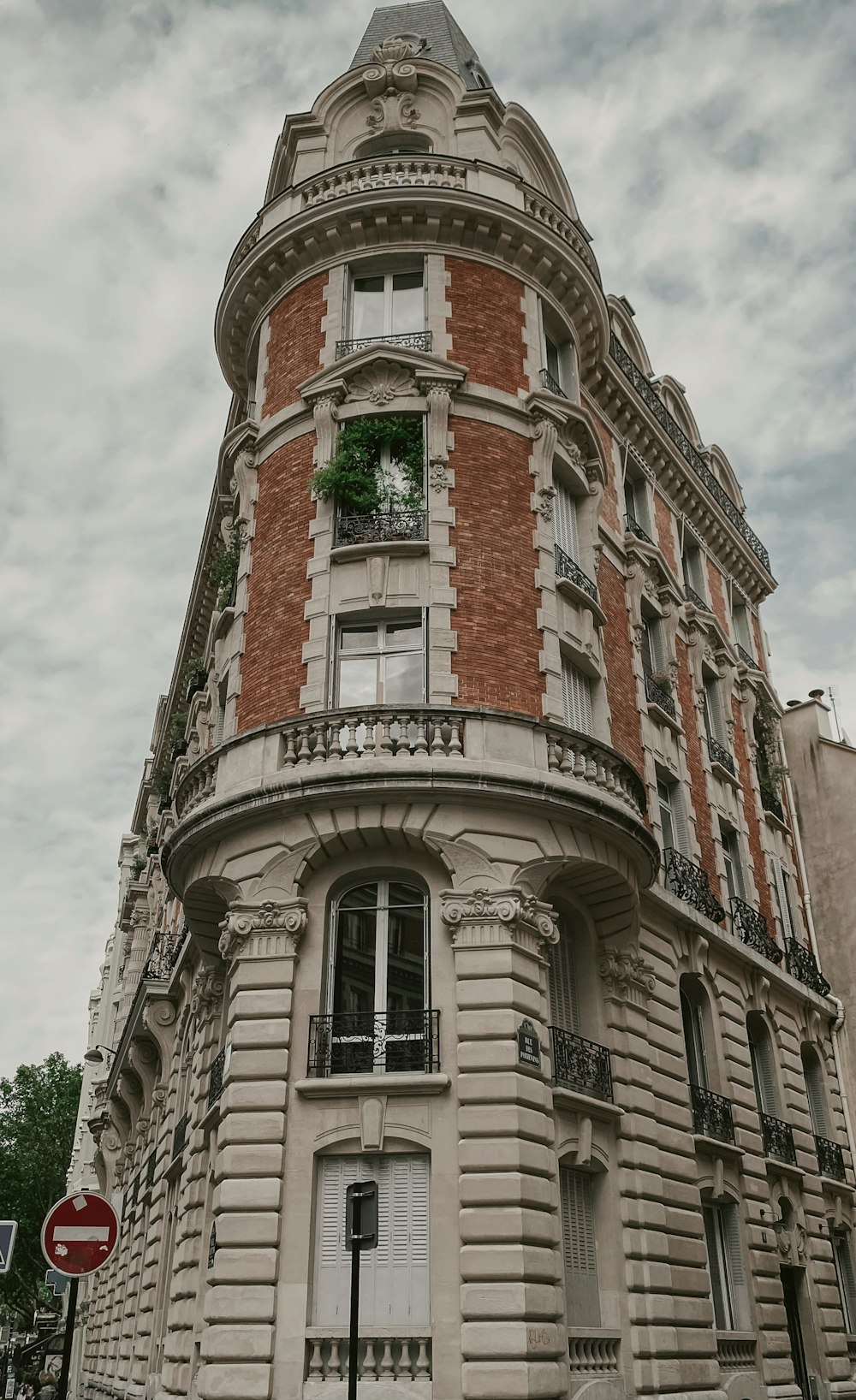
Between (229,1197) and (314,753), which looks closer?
(229,1197)

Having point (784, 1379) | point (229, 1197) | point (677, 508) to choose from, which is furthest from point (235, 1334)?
point (677, 508)

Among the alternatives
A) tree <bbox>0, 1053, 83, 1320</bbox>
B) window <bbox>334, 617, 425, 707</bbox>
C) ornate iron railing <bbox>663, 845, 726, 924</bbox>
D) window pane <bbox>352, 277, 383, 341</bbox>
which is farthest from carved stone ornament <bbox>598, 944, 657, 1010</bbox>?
tree <bbox>0, 1053, 83, 1320</bbox>

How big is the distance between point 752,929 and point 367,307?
14557 mm

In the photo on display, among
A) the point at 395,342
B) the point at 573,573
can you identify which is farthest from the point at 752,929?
the point at 395,342

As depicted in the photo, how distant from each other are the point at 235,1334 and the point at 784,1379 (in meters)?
11.0

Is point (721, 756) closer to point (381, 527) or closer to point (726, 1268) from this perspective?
point (726, 1268)

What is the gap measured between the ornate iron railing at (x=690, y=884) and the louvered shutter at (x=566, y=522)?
18.8 ft

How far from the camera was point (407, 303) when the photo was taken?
21.1 metres

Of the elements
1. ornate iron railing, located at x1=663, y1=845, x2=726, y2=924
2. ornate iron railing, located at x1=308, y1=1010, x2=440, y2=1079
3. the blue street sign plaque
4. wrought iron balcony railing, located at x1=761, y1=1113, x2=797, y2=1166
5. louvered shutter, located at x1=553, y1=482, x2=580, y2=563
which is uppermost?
louvered shutter, located at x1=553, y1=482, x2=580, y2=563

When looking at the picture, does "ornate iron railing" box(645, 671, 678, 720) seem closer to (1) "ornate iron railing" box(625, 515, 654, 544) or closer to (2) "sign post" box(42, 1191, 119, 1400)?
(1) "ornate iron railing" box(625, 515, 654, 544)

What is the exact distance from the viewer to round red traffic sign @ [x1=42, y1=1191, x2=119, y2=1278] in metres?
10.2

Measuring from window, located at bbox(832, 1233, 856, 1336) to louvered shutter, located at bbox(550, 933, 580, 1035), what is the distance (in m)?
11.5

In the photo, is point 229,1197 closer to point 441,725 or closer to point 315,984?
point 315,984

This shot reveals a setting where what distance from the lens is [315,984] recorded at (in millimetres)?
15250
